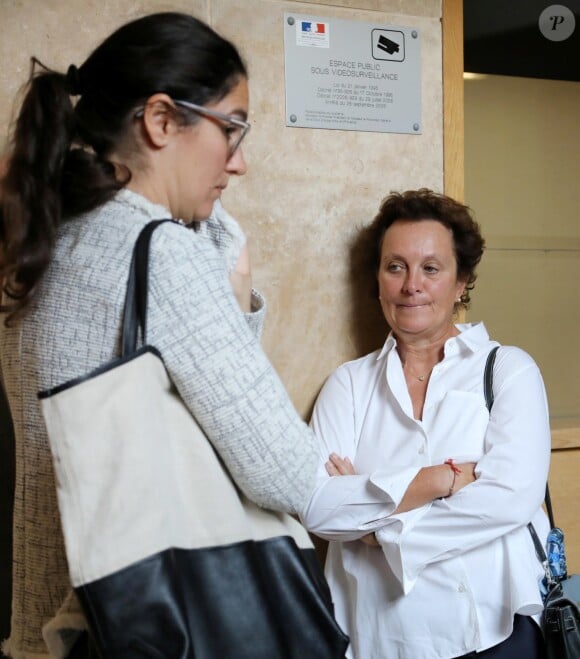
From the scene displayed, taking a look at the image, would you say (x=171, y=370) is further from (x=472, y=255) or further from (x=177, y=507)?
(x=472, y=255)

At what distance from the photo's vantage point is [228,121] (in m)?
1.24

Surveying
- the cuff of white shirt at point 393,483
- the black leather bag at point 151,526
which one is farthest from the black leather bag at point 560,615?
the black leather bag at point 151,526

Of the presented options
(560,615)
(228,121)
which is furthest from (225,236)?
(560,615)

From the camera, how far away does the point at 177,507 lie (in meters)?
1.09

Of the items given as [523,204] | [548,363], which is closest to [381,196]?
[523,204]

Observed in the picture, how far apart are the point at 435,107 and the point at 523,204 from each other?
18.5 inches

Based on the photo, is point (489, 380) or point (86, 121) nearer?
point (86, 121)

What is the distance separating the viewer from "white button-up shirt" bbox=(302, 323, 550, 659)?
1.96 metres

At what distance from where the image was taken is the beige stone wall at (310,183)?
7.54 feet

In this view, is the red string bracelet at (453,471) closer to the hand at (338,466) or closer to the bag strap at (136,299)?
the hand at (338,466)

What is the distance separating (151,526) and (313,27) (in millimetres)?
1732

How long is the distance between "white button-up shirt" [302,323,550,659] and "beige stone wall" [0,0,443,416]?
0.35 meters

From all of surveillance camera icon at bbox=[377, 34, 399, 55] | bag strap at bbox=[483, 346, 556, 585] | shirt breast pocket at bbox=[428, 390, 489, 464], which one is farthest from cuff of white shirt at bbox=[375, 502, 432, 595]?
surveillance camera icon at bbox=[377, 34, 399, 55]

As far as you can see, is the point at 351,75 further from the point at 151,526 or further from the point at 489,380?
the point at 151,526
